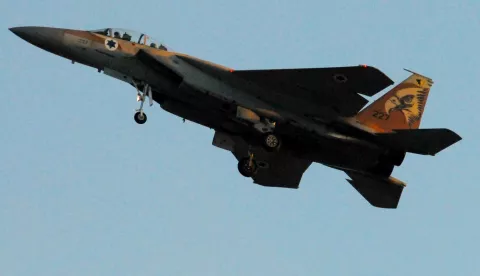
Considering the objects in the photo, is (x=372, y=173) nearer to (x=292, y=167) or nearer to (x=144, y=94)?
(x=292, y=167)

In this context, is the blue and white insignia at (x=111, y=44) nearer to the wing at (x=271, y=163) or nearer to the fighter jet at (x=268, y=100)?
the fighter jet at (x=268, y=100)

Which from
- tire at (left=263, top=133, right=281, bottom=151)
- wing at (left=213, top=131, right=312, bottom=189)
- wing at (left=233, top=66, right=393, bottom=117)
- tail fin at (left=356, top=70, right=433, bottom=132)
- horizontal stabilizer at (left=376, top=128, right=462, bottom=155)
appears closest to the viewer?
wing at (left=233, top=66, right=393, bottom=117)

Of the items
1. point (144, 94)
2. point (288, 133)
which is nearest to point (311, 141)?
point (288, 133)

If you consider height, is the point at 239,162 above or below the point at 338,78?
below

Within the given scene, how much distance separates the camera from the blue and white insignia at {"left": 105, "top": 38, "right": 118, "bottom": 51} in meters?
31.3

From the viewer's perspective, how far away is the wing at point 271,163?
34156mm

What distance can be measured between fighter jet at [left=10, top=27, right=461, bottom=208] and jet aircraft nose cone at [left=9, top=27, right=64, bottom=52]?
3cm

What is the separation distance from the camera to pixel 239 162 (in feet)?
110

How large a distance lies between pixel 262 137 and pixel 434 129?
4889 millimetres

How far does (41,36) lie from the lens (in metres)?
31.2

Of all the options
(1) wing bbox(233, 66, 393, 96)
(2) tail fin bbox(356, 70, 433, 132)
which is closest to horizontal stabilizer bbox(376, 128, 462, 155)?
(2) tail fin bbox(356, 70, 433, 132)

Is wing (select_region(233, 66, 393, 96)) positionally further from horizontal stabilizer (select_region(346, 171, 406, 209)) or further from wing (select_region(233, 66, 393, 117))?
horizontal stabilizer (select_region(346, 171, 406, 209))

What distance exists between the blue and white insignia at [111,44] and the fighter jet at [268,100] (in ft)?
0.09

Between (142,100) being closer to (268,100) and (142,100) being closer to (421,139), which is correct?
(268,100)
